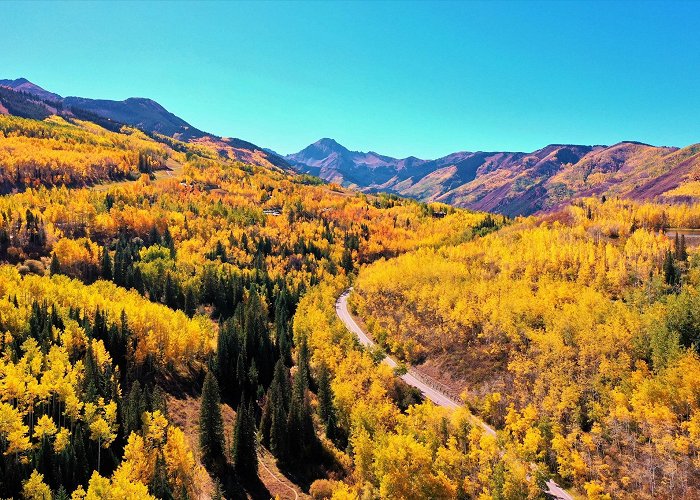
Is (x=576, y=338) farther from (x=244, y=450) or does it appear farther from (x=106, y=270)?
(x=106, y=270)

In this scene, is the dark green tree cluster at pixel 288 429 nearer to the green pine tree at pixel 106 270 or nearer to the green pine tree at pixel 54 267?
the green pine tree at pixel 106 270

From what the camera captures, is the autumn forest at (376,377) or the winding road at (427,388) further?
the winding road at (427,388)

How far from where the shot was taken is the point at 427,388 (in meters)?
103

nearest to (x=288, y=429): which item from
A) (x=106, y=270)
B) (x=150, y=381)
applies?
(x=150, y=381)

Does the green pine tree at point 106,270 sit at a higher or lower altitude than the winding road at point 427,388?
lower

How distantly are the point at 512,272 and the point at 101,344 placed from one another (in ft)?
364

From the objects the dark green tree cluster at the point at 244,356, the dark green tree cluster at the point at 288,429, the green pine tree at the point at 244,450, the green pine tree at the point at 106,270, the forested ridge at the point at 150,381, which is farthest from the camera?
the green pine tree at the point at 106,270

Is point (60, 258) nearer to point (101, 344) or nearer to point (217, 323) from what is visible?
point (217, 323)

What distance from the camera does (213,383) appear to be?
265 feet

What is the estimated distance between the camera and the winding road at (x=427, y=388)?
67819 millimetres

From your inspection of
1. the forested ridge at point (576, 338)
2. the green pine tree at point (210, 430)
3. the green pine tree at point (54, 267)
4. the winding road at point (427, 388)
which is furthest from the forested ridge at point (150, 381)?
the forested ridge at point (576, 338)

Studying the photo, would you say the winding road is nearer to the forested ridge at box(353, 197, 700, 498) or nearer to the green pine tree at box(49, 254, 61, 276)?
the forested ridge at box(353, 197, 700, 498)

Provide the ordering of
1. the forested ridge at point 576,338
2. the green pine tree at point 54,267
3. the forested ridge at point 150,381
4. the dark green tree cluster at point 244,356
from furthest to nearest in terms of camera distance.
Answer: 1. the green pine tree at point 54,267
2. the dark green tree cluster at point 244,356
3. the forested ridge at point 576,338
4. the forested ridge at point 150,381

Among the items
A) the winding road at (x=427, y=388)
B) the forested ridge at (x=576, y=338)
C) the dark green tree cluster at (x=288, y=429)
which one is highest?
the forested ridge at (x=576, y=338)
